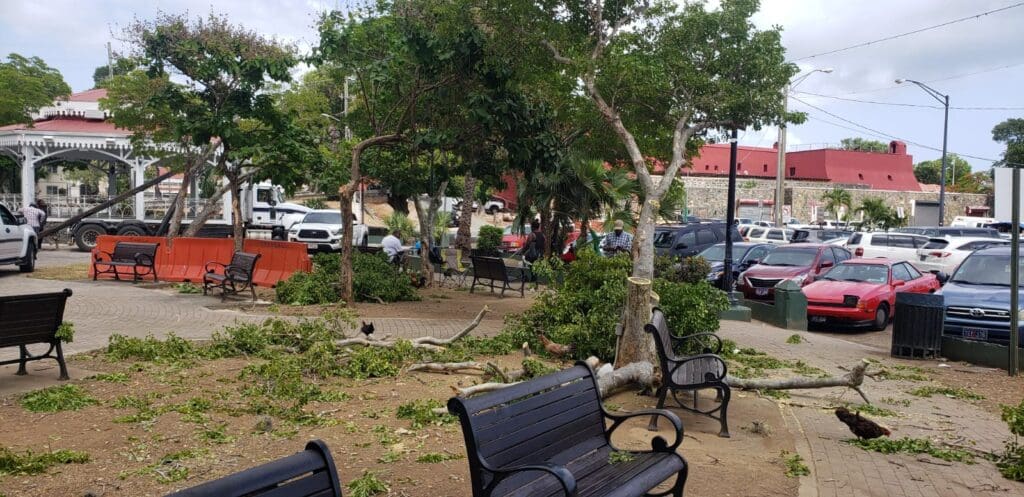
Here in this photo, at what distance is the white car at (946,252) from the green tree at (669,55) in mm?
10597

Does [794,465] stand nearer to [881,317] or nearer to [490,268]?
[881,317]

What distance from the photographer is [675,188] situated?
24.4 metres

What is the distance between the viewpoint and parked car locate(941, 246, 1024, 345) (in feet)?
38.6

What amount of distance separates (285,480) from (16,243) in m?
19.3

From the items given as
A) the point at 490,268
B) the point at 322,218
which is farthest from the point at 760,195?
the point at 490,268

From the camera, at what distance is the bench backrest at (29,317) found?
7.53 metres

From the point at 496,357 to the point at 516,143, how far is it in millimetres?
5600

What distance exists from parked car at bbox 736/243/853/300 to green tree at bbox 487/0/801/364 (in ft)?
13.5

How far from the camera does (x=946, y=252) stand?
23.1m

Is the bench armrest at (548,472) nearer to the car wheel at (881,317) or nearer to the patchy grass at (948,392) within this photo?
the patchy grass at (948,392)

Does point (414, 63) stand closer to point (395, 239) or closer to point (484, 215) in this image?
point (395, 239)

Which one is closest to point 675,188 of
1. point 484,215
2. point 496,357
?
point 496,357

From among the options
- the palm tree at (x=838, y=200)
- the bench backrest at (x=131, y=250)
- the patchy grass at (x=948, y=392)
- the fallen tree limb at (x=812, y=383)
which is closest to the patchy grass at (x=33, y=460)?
the fallen tree limb at (x=812, y=383)

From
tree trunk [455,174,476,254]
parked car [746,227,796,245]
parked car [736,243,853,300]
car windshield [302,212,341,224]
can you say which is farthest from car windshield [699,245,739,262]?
car windshield [302,212,341,224]
